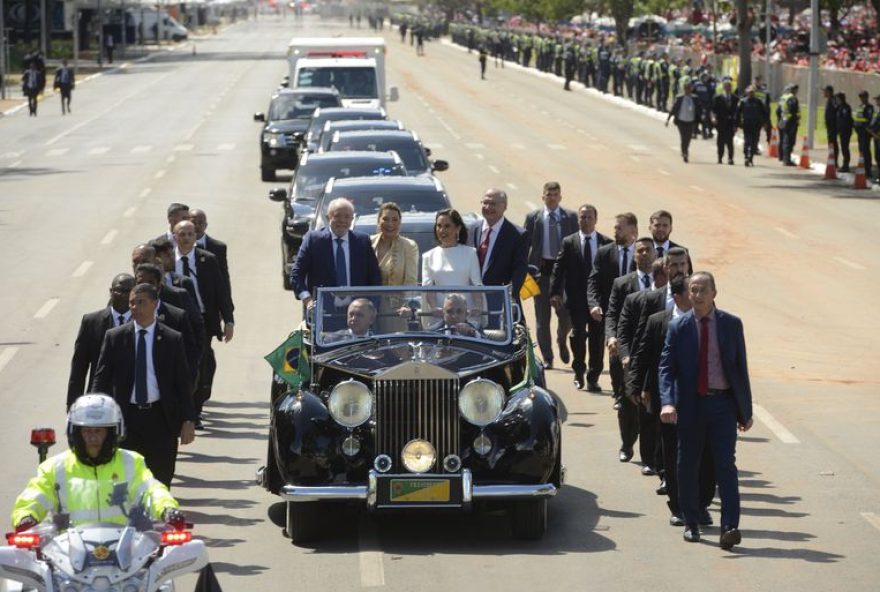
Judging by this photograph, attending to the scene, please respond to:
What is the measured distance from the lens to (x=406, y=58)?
106 metres

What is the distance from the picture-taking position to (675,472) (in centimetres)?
1258

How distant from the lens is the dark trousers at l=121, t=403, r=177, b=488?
38.7ft

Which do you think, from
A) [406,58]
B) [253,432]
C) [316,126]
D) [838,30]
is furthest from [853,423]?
[406,58]

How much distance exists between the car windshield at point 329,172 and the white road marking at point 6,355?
258 inches

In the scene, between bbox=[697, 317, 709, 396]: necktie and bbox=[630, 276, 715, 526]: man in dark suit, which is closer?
bbox=[697, 317, 709, 396]: necktie

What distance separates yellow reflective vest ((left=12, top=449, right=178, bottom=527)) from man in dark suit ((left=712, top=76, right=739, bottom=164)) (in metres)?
34.4

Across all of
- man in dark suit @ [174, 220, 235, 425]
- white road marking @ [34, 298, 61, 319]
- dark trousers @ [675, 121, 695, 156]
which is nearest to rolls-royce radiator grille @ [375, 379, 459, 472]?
man in dark suit @ [174, 220, 235, 425]

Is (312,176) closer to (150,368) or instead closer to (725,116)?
(150,368)

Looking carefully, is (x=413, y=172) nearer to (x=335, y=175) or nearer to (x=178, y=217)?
(x=335, y=175)

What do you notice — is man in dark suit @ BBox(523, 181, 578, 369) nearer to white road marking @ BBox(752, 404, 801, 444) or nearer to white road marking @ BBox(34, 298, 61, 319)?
white road marking @ BBox(752, 404, 801, 444)

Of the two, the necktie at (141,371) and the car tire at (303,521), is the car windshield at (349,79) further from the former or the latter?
the necktie at (141,371)

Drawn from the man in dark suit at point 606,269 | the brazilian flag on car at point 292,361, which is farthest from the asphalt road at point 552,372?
the man in dark suit at point 606,269

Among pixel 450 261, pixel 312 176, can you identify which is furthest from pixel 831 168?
pixel 450 261

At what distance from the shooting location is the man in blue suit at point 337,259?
15.5m
